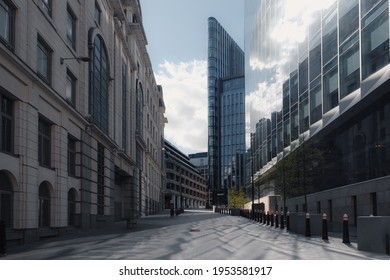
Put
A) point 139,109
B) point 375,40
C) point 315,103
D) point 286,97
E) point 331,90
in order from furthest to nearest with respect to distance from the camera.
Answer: point 139,109 < point 286,97 < point 315,103 < point 331,90 < point 375,40

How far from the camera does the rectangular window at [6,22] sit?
16.8 m

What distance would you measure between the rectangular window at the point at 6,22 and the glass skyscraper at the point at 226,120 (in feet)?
345

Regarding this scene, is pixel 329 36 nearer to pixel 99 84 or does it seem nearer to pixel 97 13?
pixel 99 84

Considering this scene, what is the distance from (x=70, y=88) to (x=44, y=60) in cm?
512

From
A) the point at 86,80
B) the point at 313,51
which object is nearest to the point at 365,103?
the point at 313,51

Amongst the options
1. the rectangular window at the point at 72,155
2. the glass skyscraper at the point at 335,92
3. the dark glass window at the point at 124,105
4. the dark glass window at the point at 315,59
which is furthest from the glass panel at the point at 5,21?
the dark glass window at the point at 124,105

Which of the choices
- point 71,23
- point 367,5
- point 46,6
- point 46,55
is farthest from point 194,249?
point 71,23

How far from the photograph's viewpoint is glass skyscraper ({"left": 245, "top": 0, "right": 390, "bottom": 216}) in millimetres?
24656

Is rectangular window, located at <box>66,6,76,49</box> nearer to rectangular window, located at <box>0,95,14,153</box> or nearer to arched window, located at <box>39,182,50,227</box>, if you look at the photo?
arched window, located at <box>39,182,50,227</box>

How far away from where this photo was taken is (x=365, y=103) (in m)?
26.0

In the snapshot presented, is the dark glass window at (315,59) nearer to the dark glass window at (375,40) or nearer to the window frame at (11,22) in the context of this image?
the dark glass window at (375,40)

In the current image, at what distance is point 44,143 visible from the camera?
2253cm
